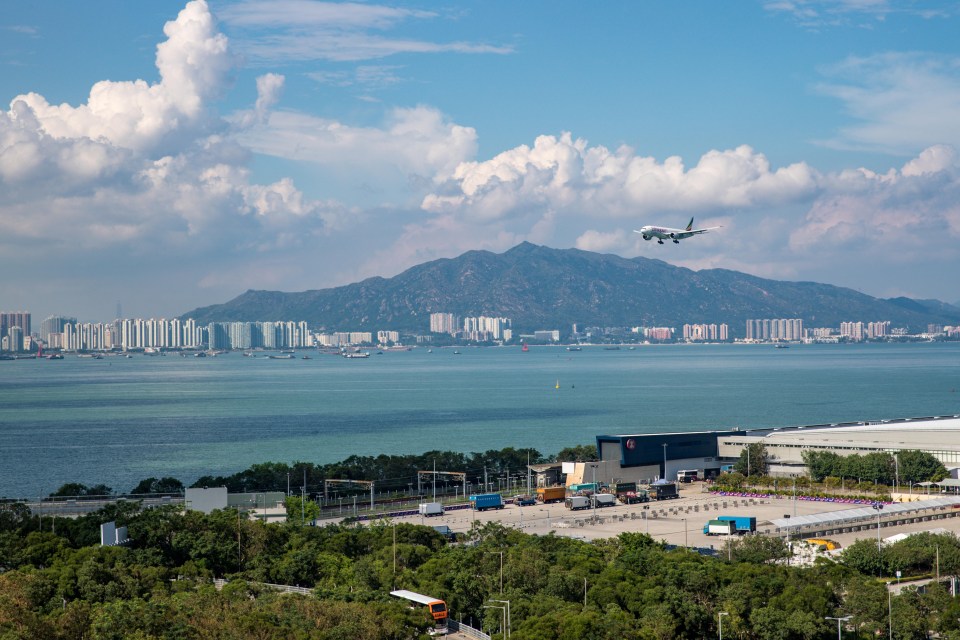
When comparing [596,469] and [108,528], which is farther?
[596,469]

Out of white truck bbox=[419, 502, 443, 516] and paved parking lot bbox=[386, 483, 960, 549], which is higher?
white truck bbox=[419, 502, 443, 516]

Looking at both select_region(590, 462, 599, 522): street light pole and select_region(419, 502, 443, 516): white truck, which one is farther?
select_region(590, 462, 599, 522): street light pole

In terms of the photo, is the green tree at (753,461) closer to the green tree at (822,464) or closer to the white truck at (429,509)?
the green tree at (822,464)

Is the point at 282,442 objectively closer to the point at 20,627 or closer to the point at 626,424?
the point at 626,424

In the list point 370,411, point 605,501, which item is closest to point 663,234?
point 605,501

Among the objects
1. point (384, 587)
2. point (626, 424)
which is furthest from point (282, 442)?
point (384, 587)

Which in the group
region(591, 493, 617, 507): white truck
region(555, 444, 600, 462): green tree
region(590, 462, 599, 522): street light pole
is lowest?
region(591, 493, 617, 507): white truck

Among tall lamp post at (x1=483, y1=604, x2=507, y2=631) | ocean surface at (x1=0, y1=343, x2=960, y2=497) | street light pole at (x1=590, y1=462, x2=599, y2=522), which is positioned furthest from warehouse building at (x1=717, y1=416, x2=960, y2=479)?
tall lamp post at (x1=483, y1=604, x2=507, y2=631)

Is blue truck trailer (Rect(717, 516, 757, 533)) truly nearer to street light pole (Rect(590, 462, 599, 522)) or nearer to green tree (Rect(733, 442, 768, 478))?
street light pole (Rect(590, 462, 599, 522))

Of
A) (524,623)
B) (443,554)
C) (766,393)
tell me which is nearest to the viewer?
(524,623)
